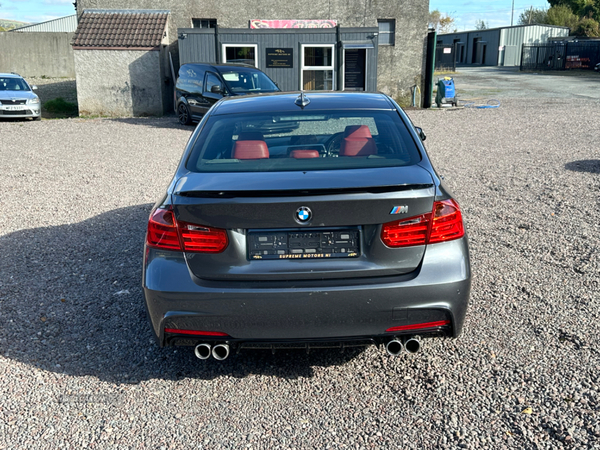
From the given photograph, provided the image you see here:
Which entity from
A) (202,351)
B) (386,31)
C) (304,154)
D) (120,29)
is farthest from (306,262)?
(386,31)

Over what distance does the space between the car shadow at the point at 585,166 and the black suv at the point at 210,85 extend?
864 centimetres

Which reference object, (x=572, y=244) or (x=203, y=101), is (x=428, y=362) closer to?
(x=572, y=244)

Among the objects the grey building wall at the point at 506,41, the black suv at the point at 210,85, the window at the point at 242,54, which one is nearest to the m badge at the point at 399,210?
the black suv at the point at 210,85

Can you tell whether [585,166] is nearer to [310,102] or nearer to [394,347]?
[310,102]

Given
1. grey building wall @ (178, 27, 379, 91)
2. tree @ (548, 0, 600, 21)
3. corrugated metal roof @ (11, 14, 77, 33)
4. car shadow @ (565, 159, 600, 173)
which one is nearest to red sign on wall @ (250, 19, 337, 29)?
grey building wall @ (178, 27, 379, 91)

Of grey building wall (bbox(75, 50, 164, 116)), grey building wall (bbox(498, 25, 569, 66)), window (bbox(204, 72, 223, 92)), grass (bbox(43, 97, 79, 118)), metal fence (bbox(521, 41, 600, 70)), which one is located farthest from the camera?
grey building wall (bbox(498, 25, 569, 66))

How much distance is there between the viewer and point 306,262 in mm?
3033

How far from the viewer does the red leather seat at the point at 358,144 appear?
146 inches

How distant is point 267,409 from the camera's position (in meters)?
3.18

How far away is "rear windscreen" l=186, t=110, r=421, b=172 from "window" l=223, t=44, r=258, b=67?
55.5 feet

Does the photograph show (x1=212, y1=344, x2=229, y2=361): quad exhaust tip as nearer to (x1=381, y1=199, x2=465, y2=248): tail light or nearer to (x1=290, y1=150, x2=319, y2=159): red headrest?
(x1=381, y1=199, x2=465, y2=248): tail light

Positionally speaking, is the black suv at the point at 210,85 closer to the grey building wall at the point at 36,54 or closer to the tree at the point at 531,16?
the grey building wall at the point at 36,54

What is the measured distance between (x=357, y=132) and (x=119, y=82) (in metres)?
18.6

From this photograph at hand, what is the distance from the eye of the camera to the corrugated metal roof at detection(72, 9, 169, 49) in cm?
2031
